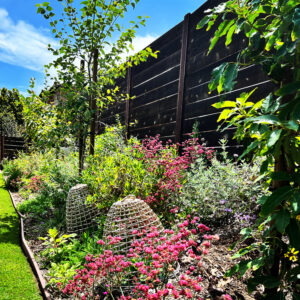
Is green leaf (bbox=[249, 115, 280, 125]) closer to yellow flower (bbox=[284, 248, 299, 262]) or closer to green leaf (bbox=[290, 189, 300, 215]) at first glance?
green leaf (bbox=[290, 189, 300, 215])

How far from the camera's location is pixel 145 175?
3.12 m

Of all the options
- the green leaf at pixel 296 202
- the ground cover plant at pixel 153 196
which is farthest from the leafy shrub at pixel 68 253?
the green leaf at pixel 296 202

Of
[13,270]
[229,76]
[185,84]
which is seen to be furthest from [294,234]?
[185,84]

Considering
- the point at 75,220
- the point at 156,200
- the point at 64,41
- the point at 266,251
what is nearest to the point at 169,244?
the point at 266,251

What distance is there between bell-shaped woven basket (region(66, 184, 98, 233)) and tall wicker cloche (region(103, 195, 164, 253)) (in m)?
0.92

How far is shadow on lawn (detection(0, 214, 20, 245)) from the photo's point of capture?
3236mm

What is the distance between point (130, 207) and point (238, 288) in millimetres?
1125

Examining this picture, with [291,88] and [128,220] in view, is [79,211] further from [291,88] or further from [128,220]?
[291,88]

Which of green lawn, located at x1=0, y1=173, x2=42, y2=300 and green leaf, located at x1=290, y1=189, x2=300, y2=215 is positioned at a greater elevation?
green leaf, located at x1=290, y1=189, x2=300, y2=215

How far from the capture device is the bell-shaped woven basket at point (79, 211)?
123 inches

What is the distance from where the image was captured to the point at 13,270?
2.44 meters

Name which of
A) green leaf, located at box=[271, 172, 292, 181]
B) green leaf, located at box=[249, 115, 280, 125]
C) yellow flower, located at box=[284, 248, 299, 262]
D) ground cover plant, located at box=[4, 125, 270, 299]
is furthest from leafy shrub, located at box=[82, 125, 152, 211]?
green leaf, located at box=[249, 115, 280, 125]

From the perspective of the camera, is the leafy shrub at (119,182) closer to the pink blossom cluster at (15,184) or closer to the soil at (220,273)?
the soil at (220,273)

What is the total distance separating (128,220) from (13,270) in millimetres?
1416
